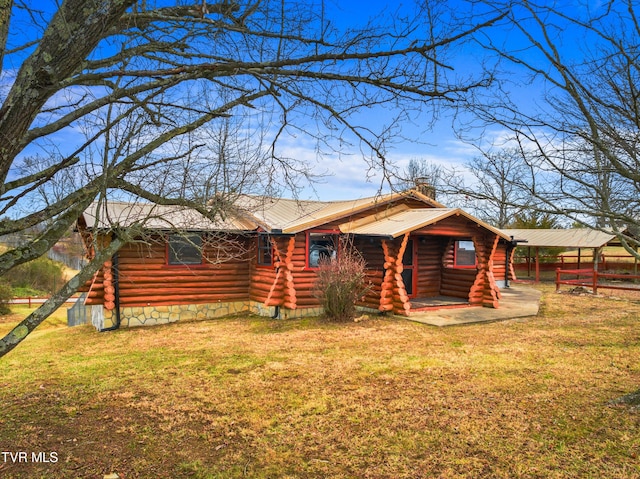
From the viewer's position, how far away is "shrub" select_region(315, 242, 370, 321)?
40.6 feet

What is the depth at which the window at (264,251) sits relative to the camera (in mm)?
13860

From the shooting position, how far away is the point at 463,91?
329 cm

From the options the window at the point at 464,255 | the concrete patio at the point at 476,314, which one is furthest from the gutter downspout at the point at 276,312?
the window at the point at 464,255

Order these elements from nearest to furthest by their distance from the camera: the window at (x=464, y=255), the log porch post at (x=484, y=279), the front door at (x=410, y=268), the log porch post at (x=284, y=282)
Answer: the log porch post at (x=284, y=282) → the log porch post at (x=484, y=279) → the front door at (x=410, y=268) → the window at (x=464, y=255)

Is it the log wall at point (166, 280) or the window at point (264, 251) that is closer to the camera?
the log wall at point (166, 280)

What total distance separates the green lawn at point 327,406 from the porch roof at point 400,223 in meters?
3.16

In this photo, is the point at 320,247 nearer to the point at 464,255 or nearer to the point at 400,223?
the point at 400,223

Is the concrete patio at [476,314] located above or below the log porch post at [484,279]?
below

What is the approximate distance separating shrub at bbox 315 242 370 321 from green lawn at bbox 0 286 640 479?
71.3 inches

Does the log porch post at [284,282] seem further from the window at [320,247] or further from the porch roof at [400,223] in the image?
the porch roof at [400,223]

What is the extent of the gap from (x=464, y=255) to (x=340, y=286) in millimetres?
8032

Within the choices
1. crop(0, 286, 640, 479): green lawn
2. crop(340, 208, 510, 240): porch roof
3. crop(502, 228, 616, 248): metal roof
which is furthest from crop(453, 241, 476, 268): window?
crop(502, 228, 616, 248): metal roof

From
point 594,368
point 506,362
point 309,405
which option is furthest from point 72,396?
point 594,368

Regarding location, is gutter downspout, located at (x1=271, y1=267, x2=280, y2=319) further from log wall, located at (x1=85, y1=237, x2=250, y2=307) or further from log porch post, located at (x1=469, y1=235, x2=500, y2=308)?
log porch post, located at (x1=469, y1=235, x2=500, y2=308)
